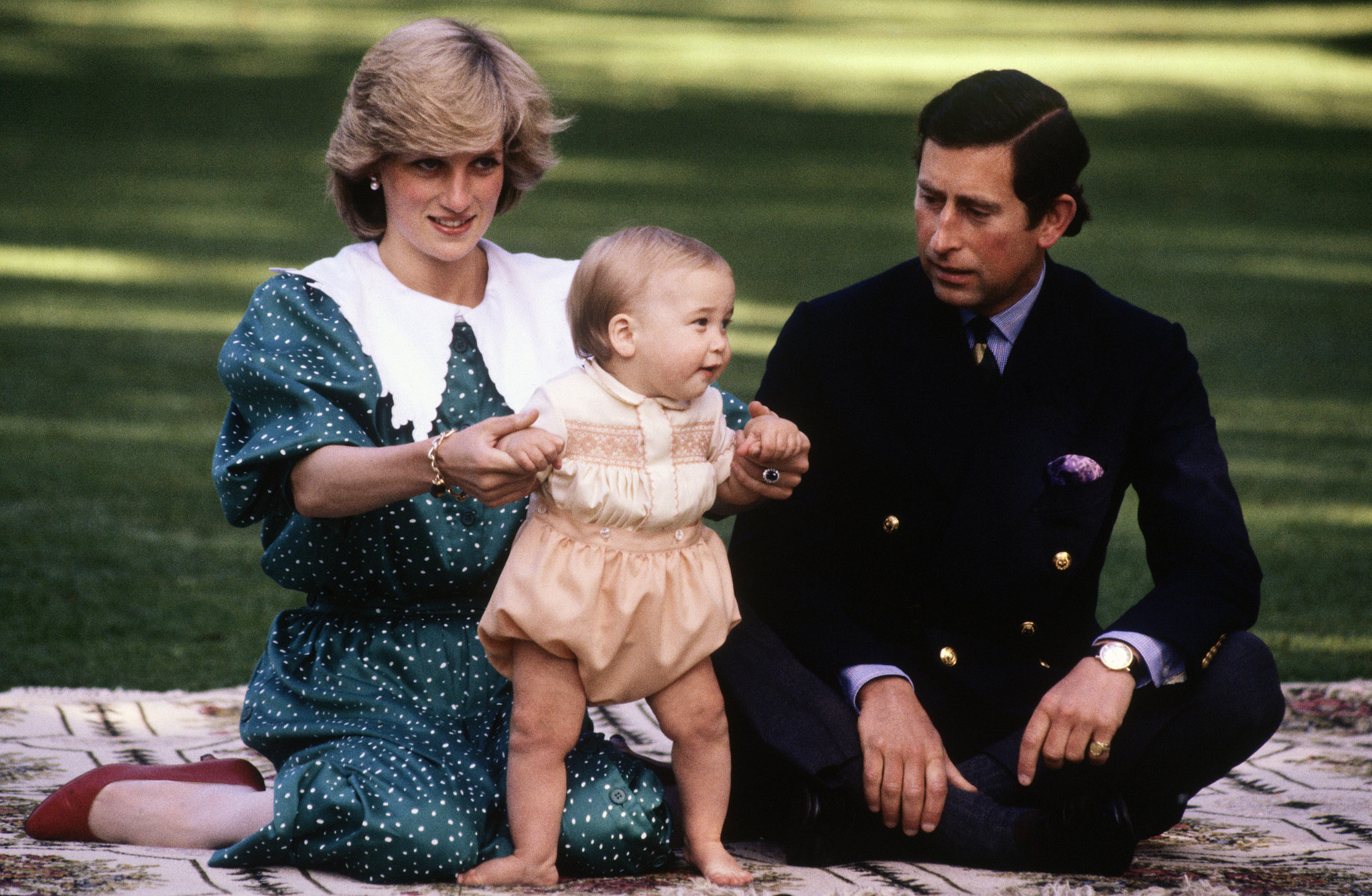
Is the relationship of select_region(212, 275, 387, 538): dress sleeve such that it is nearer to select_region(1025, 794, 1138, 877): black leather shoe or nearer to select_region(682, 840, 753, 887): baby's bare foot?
select_region(682, 840, 753, 887): baby's bare foot

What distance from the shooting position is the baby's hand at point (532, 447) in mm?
2725

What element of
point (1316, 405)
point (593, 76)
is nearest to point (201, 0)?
point (593, 76)

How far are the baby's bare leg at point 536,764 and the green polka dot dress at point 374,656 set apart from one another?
0.09 m

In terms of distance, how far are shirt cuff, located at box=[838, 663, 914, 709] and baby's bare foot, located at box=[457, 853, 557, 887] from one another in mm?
626

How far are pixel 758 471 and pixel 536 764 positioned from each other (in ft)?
2.02

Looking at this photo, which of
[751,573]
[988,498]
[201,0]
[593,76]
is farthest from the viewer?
[201,0]

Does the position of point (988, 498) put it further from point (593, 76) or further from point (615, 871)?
point (593, 76)

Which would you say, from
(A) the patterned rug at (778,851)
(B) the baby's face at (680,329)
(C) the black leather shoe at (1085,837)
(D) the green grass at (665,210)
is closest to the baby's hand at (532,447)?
(B) the baby's face at (680,329)

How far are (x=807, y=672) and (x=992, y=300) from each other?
0.78 meters

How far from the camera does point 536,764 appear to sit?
2.91 metres

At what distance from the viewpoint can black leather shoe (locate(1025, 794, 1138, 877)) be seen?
118 inches

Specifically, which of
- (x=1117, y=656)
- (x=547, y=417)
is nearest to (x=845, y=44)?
(x=1117, y=656)

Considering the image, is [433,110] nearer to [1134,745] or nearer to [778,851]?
[778,851]

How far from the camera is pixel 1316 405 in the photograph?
8.18 m
